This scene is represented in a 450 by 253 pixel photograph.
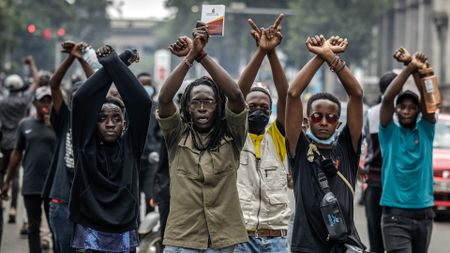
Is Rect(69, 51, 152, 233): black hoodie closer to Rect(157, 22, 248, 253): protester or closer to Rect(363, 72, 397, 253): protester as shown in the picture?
Rect(157, 22, 248, 253): protester

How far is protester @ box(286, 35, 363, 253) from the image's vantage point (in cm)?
690

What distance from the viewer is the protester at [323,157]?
6902mm

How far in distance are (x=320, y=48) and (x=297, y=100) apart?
360 mm

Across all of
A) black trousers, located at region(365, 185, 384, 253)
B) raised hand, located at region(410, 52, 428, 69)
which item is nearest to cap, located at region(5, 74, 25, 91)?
black trousers, located at region(365, 185, 384, 253)

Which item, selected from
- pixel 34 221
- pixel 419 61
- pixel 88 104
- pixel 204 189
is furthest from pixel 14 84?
pixel 204 189

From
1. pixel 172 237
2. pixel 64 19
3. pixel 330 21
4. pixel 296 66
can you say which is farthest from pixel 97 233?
pixel 64 19

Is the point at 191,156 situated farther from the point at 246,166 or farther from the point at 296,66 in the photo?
the point at 296,66

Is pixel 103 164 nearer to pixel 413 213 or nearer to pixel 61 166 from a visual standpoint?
pixel 61 166

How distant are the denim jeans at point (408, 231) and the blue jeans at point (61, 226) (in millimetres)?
2431

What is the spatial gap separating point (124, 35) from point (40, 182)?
6251 inches

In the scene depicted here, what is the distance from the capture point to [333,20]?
53281 mm

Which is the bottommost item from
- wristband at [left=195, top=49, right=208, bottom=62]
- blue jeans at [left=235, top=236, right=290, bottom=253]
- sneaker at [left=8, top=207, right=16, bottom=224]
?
sneaker at [left=8, top=207, right=16, bottom=224]

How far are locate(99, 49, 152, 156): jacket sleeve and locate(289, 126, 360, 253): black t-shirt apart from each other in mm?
992

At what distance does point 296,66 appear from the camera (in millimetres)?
59438
